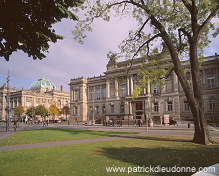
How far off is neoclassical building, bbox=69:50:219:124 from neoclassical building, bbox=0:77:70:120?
155 feet

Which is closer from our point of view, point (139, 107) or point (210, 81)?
point (210, 81)

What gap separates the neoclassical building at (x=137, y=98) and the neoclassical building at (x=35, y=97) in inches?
1863

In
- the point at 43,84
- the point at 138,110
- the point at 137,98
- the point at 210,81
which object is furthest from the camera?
the point at 43,84

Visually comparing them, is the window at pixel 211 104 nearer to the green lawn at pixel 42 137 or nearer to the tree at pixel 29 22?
the green lawn at pixel 42 137

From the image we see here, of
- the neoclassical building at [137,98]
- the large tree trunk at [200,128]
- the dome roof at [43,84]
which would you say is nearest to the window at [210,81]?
the neoclassical building at [137,98]

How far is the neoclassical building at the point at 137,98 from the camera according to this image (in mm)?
48500

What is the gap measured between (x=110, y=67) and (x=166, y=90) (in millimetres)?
23379

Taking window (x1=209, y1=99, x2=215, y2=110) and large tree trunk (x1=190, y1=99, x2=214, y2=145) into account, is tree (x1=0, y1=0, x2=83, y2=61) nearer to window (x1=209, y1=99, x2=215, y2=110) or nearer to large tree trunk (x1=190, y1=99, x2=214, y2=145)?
large tree trunk (x1=190, y1=99, x2=214, y2=145)

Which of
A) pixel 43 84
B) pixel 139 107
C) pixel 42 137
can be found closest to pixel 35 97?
pixel 43 84

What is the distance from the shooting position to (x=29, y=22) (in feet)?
17.2

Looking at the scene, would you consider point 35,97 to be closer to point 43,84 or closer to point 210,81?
point 43,84

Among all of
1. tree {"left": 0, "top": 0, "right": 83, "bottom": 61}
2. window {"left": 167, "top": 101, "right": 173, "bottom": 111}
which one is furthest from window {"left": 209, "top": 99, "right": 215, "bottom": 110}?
tree {"left": 0, "top": 0, "right": 83, "bottom": 61}

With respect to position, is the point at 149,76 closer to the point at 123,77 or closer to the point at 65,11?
the point at 123,77

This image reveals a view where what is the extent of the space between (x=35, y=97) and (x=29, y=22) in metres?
121
